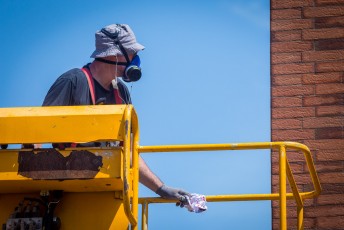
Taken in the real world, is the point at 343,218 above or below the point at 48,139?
below

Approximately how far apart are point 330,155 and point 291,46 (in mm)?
962

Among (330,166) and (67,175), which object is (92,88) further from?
(330,166)

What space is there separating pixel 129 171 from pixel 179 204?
34.1 inches

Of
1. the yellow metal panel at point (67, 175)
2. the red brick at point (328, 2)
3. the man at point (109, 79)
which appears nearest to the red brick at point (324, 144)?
the red brick at point (328, 2)

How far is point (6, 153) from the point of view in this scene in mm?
4410

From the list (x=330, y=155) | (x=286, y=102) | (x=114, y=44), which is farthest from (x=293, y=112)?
(x=114, y=44)

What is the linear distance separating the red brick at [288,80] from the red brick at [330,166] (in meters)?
0.70

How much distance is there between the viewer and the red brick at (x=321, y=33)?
6.61 metres

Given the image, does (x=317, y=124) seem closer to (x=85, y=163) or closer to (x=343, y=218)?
(x=343, y=218)

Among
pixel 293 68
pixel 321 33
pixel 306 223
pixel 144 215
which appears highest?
pixel 321 33

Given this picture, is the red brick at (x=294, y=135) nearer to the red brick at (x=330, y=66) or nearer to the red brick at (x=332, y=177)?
the red brick at (x=332, y=177)

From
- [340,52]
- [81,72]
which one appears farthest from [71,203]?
[340,52]

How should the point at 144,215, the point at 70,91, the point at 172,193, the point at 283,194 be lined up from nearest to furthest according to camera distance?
1. the point at 283,194
2. the point at 70,91
3. the point at 172,193
4. the point at 144,215

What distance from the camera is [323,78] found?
258 inches
